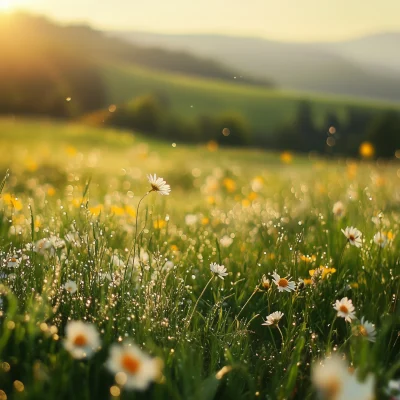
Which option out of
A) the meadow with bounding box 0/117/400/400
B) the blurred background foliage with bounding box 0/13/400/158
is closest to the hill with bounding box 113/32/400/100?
the blurred background foliage with bounding box 0/13/400/158

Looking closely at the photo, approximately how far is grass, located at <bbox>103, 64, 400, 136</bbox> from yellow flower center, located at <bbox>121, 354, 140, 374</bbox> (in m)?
48.7

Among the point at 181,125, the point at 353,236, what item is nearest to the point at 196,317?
the point at 353,236

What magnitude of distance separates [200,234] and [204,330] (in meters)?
1.51

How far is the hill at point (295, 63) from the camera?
68.9m

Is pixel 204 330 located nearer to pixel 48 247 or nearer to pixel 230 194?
pixel 48 247

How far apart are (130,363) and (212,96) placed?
202 ft

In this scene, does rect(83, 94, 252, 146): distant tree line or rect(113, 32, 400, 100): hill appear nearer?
rect(83, 94, 252, 146): distant tree line

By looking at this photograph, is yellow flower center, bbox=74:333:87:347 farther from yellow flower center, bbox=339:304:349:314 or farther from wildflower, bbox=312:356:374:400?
yellow flower center, bbox=339:304:349:314

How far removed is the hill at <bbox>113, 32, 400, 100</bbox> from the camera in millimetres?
68875

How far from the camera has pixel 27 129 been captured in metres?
23.0

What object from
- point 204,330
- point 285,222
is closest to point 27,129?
point 285,222

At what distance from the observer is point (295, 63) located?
3157 inches

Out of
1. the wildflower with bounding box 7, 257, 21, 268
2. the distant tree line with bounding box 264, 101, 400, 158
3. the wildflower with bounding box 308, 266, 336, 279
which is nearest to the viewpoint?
the wildflower with bounding box 7, 257, 21, 268

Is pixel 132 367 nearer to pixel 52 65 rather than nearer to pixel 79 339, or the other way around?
pixel 79 339
